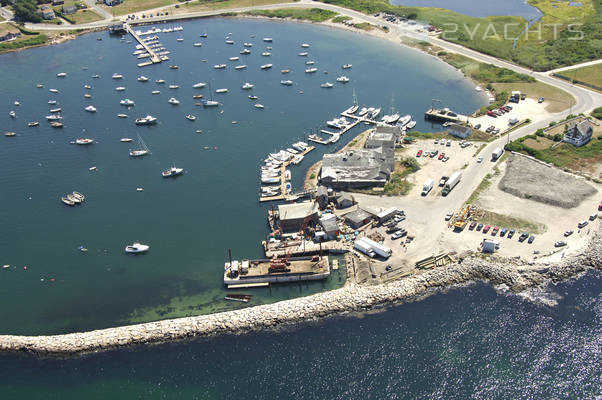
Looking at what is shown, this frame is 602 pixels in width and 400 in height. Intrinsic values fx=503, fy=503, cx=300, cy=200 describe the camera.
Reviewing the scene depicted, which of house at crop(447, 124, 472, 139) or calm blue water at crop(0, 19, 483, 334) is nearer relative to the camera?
calm blue water at crop(0, 19, 483, 334)

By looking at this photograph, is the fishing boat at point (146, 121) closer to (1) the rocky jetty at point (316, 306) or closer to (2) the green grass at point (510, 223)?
(1) the rocky jetty at point (316, 306)

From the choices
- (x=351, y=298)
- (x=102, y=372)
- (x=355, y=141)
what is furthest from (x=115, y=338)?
(x=355, y=141)

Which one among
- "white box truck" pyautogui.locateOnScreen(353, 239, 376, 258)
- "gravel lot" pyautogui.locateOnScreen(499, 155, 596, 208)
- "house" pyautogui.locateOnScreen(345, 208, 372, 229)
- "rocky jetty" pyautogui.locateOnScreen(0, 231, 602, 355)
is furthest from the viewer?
"gravel lot" pyautogui.locateOnScreen(499, 155, 596, 208)

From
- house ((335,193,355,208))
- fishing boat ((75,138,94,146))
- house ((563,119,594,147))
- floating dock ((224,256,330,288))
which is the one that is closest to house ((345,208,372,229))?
house ((335,193,355,208))

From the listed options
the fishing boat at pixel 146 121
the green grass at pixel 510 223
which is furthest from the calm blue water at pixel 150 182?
the green grass at pixel 510 223

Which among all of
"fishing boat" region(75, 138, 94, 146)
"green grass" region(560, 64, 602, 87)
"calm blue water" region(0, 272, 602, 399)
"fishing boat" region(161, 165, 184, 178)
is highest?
"green grass" region(560, 64, 602, 87)

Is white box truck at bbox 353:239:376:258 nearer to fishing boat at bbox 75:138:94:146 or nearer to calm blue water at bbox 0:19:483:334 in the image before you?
calm blue water at bbox 0:19:483:334

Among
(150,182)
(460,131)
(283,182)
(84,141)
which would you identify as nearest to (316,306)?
(283,182)

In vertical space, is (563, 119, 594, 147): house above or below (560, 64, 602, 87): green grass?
below
